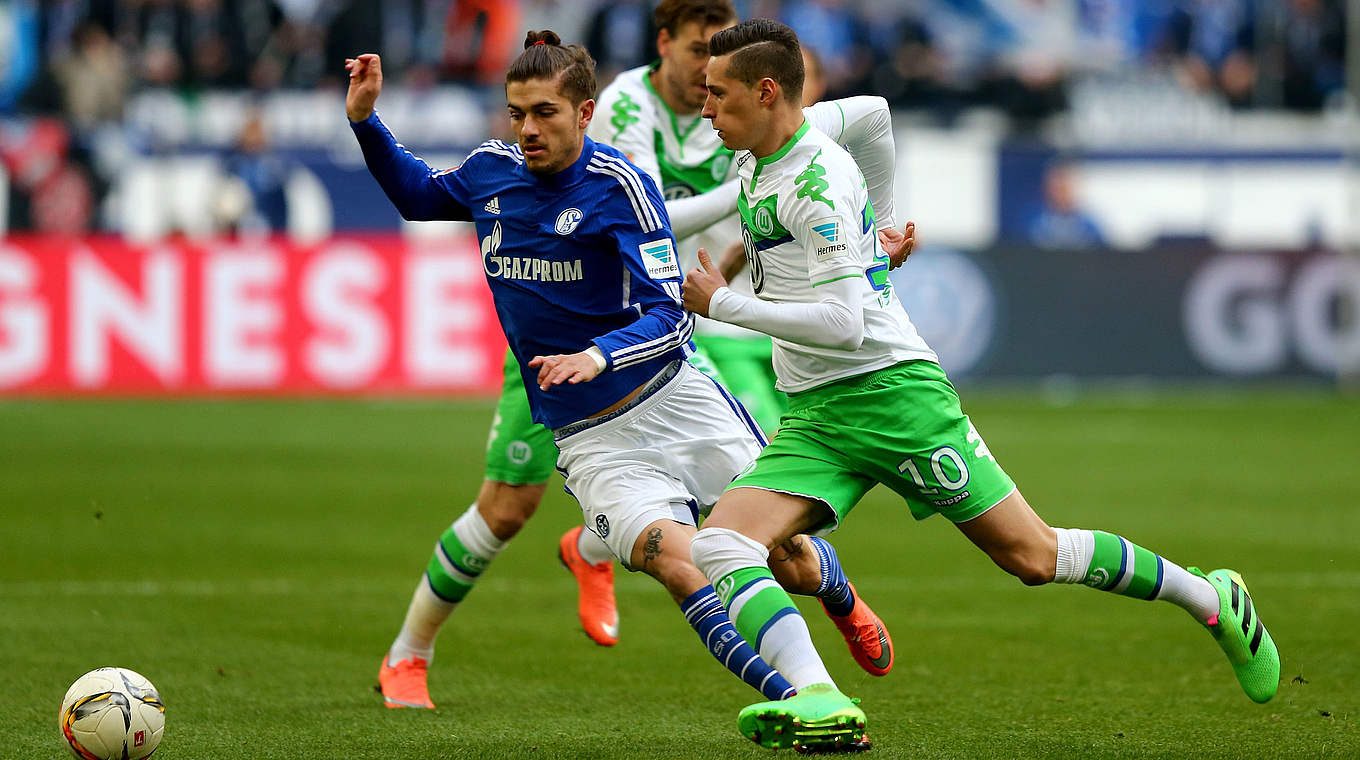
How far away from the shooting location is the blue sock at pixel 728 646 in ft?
14.8

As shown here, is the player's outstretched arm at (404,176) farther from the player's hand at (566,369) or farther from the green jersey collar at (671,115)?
the green jersey collar at (671,115)

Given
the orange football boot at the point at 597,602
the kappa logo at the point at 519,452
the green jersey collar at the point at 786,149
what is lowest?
the orange football boot at the point at 597,602

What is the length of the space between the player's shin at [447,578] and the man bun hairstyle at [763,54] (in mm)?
1802

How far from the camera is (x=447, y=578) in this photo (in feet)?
19.0

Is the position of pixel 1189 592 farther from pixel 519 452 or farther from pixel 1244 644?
pixel 519 452

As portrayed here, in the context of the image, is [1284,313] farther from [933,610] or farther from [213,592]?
[213,592]

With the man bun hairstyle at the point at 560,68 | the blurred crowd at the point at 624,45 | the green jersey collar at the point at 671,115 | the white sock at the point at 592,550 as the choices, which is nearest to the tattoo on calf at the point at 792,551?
the white sock at the point at 592,550

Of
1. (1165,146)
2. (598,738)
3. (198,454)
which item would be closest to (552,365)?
(598,738)

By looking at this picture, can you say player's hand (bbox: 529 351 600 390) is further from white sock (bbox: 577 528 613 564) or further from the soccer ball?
white sock (bbox: 577 528 613 564)

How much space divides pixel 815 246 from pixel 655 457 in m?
0.81

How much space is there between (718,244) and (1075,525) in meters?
3.55

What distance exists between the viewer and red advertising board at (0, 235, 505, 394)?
15.4 meters

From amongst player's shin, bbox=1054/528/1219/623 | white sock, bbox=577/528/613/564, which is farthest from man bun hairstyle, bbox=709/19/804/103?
white sock, bbox=577/528/613/564

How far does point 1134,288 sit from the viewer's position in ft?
54.4
